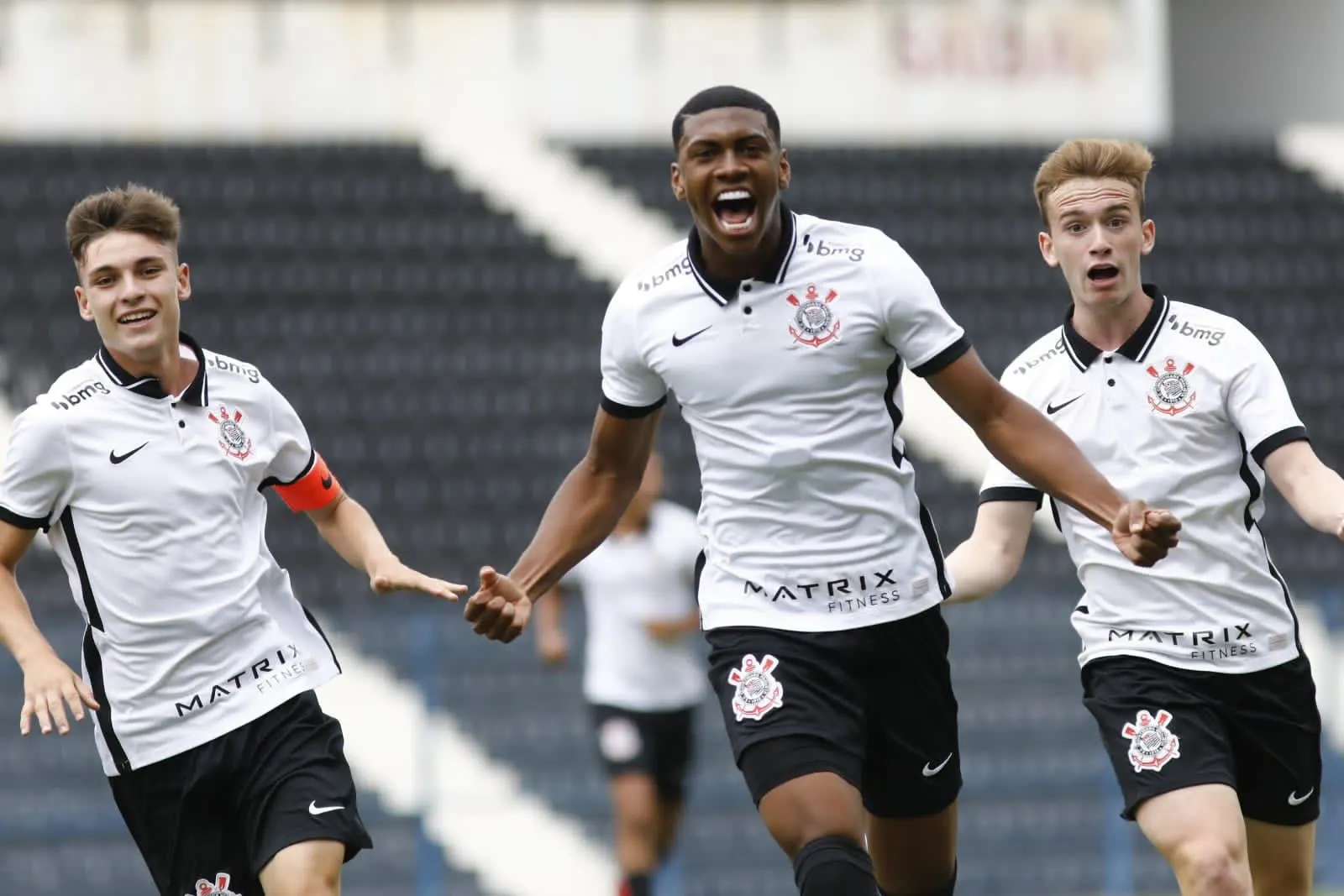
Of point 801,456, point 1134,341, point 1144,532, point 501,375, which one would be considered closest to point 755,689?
point 801,456

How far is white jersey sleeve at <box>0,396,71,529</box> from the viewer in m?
5.48

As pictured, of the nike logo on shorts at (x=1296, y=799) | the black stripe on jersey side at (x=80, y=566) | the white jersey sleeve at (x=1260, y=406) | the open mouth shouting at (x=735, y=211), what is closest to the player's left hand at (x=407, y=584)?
the black stripe on jersey side at (x=80, y=566)

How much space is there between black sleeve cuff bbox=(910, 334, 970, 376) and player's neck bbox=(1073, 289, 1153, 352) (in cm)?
63

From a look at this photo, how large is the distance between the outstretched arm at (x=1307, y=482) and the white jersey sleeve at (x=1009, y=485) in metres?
0.69

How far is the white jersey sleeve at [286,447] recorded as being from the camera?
583 cm

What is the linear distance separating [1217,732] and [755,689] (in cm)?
121

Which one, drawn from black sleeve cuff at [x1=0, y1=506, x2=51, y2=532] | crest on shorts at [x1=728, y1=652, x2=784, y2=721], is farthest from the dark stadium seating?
crest on shorts at [x1=728, y1=652, x2=784, y2=721]

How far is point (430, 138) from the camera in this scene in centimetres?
1744

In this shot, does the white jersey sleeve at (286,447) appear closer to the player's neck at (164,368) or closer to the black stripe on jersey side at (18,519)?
the player's neck at (164,368)

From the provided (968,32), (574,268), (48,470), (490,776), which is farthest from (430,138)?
(48,470)

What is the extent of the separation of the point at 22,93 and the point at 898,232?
6.96m

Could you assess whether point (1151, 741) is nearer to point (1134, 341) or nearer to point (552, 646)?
point (1134, 341)

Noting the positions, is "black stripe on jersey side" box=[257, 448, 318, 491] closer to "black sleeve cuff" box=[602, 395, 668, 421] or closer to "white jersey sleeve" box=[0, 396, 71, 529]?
"white jersey sleeve" box=[0, 396, 71, 529]

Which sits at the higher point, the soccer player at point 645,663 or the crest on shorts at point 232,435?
the crest on shorts at point 232,435
